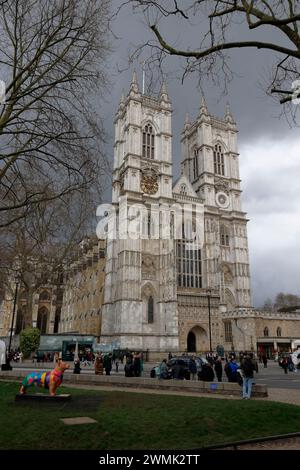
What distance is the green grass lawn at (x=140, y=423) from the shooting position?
5.75 meters

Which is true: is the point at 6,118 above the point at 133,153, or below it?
below

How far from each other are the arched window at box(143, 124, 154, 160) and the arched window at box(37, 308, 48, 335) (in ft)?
123

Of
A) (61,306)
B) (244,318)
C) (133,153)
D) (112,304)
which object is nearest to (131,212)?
(133,153)

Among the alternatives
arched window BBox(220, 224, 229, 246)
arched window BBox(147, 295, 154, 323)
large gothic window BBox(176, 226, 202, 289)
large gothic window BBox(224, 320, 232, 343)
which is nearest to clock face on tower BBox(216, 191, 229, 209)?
arched window BBox(220, 224, 229, 246)

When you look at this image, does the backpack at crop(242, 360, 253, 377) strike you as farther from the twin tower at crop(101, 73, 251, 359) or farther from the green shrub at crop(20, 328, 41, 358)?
the twin tower at crop(101, 73, 251, 359)

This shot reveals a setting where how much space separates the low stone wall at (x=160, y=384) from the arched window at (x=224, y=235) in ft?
126

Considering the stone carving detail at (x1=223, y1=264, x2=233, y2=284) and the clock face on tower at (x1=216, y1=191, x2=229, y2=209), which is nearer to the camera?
the stone carving detail at (x1=223, y1=264, x2=233, y2=284)

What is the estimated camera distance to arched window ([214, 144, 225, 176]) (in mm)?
56188

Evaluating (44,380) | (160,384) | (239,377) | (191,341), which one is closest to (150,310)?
(191,341)

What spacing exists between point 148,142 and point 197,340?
27497 mm

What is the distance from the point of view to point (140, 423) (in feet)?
22.3
